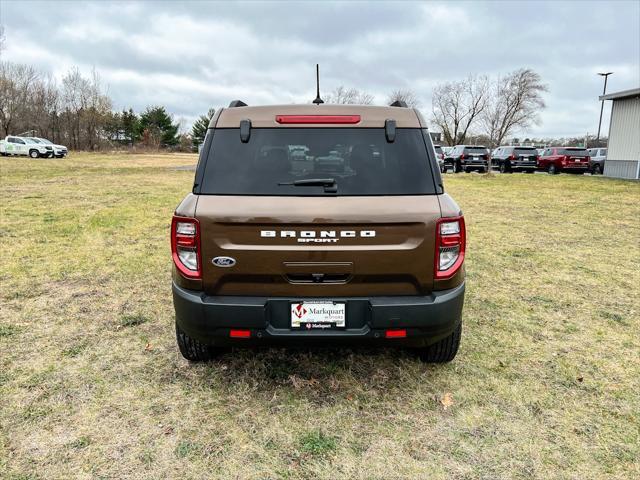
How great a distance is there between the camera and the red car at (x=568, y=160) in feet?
82.4

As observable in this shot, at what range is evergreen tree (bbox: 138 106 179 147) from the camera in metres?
68.8

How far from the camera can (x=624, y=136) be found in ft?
73.8

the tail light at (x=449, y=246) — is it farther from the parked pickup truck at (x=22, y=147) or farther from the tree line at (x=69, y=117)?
the tree line at (x=69, y=117)

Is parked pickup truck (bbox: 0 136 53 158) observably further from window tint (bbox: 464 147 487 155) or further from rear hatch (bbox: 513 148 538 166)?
rear hatch (bbox: 513 148 538 166)

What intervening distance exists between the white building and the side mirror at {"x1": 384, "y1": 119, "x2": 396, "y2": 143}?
928 inches

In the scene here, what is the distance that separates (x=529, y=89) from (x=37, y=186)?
107 feet

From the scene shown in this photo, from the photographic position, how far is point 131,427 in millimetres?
2705

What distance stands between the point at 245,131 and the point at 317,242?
2.79 ft

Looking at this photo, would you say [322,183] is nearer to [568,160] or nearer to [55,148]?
[568,160]

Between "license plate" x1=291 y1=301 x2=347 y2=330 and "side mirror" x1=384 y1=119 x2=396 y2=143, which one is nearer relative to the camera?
"license plate" x1=291 y1=301 x2=347 y2=330

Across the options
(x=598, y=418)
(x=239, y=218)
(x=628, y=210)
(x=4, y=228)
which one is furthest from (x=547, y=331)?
(x=628, y=210)

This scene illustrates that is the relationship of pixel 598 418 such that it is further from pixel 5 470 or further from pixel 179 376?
pixel 5 470

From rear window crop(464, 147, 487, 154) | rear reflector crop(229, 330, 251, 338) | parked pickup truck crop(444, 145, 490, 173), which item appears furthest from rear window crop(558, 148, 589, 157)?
rear reflector crop(229, 330, 251, 338)

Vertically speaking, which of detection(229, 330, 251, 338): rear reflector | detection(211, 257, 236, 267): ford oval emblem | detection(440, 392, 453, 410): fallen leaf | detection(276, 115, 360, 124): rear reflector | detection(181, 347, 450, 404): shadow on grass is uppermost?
detection(276, 115, 360, 124): rear reflector
